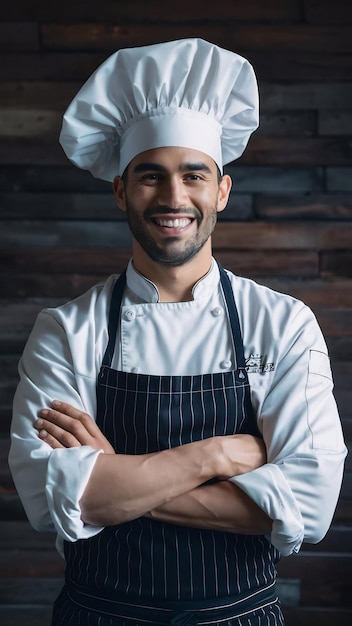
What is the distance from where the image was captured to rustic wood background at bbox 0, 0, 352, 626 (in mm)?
3016

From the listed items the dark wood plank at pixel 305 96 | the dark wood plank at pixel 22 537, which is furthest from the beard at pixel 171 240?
the dark wood plank at pixel 22 537

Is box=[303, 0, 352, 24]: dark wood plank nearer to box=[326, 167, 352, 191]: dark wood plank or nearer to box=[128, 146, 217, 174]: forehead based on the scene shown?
box=[326, 167, 352, 191]: dark wood plank

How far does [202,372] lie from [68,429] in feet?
1.14

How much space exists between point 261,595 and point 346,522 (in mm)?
1217

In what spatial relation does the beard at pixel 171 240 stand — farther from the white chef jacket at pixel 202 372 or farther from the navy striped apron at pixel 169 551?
the navy striped apron at pixel 169 551

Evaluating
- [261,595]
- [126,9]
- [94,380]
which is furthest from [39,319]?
[126,9]

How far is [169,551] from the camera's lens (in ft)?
6.39

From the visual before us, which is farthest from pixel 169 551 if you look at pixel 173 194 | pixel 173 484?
pixel 173 194

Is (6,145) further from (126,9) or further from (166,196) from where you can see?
(166,196)

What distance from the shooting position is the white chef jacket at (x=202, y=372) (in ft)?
6.14

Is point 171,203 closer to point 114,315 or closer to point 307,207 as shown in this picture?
point 114,315

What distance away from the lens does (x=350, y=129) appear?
3.06 m

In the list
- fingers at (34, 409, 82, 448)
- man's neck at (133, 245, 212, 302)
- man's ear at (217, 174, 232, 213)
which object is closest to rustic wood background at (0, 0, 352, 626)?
man's ear at (217, 174, 232, 213)

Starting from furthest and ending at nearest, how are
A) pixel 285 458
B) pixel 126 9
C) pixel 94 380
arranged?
pixel 126 9, pixel 94 380, pixel 285 458
